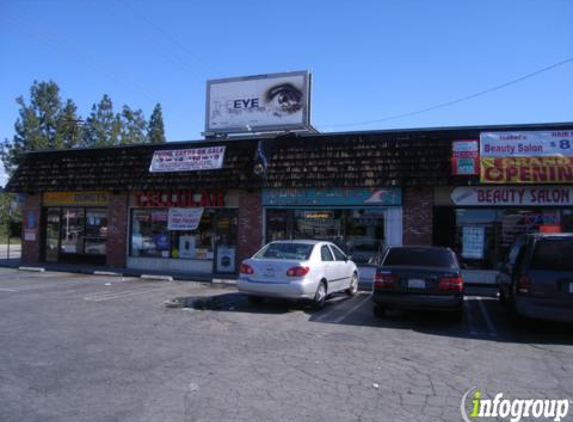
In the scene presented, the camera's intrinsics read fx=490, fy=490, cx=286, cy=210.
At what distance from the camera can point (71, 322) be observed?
355 inches

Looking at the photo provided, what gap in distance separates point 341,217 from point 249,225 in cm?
332

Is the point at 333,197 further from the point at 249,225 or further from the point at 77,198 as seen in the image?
the point at 77,198

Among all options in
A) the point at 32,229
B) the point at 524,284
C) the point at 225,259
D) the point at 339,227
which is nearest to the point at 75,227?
the point at 32,229

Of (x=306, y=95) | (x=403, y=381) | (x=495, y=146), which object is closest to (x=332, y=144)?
(x=306, y=95)

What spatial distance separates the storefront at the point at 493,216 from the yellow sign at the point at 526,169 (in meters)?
0.54

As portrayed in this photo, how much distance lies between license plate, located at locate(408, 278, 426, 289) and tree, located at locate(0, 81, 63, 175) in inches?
2042

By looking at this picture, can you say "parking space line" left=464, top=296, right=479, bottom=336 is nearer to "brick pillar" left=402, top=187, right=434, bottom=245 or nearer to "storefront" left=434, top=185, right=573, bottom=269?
"storefront" left=434, top=185, right=573, bottom=269

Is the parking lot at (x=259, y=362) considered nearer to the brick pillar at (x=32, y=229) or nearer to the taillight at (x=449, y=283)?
the taillight at (x=449, y=283)

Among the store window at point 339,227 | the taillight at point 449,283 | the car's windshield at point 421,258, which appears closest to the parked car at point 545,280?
the taillight at point 449,283

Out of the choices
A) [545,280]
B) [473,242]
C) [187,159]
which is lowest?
[545,280]

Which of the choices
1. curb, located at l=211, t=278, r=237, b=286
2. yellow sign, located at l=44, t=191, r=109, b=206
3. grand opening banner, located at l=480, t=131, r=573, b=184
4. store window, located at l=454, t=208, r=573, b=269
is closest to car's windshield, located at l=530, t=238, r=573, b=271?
grand opening banner, located at l=480, t=131, r=573, b=184

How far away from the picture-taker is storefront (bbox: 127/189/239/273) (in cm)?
1802

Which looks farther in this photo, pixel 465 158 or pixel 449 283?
pixel 465 158

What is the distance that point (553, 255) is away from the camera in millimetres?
8664
